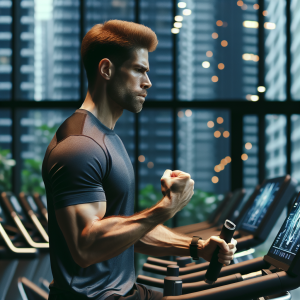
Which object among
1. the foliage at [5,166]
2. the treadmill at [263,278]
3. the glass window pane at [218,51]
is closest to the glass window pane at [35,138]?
the foliage at [5,166]

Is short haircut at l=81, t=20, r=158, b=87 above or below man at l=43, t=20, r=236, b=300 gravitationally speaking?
above

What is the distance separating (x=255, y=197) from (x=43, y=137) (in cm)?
512

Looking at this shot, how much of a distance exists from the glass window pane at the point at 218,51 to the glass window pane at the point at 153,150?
1.88 feet

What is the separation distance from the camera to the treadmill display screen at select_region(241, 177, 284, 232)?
2457 mm

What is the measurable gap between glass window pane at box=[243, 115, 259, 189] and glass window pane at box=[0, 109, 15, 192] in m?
4.16

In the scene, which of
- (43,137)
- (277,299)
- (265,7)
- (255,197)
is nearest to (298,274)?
(277,299)

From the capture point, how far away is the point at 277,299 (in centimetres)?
135

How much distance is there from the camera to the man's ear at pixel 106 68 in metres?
1.29

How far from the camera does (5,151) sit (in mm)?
7168

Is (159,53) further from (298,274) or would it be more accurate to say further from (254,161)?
(298,274)

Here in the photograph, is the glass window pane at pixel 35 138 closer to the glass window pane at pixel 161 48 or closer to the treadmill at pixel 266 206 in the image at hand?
the glass window pane at pixel 161 48

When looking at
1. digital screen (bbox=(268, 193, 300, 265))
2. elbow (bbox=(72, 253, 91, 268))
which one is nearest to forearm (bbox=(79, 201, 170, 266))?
elbow (bbox=(72, 253, 91, 268))

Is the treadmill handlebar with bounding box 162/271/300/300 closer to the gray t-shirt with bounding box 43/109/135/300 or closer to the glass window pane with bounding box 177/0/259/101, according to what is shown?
the gray t-shirt with bounding box 43/109/135/300

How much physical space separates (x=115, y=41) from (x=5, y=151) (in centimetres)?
640
